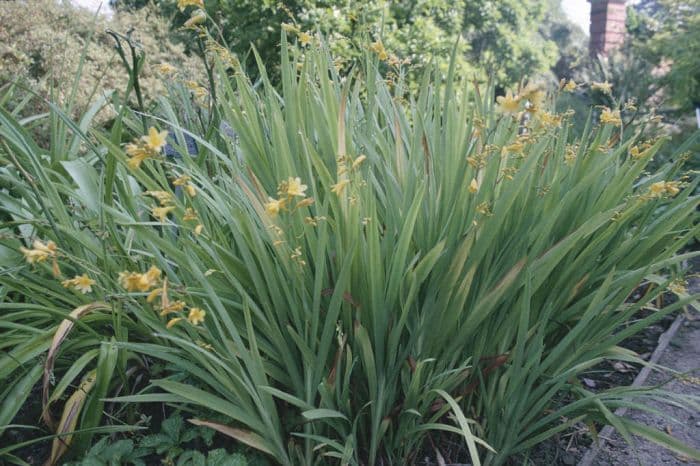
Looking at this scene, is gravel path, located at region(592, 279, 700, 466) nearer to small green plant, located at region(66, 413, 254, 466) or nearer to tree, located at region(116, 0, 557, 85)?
small green plant, located at region(66, 413, 254, 466)

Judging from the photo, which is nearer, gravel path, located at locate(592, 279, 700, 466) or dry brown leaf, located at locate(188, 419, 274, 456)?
dry brown leaf, located at locate(188, 419, 274, 456)

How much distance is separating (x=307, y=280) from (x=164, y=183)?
46 cm

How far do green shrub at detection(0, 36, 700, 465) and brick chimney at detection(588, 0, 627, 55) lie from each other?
14351mm

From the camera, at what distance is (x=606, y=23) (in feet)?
45.6

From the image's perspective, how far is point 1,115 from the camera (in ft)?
4.33

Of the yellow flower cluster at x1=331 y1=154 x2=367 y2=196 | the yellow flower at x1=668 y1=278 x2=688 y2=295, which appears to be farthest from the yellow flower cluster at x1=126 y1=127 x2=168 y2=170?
the yellow flower at x1=668 y1=278 x2=688 y2=295

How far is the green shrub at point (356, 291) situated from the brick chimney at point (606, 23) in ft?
47.1

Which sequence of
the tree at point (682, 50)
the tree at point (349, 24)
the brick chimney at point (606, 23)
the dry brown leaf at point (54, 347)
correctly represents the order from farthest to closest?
the brick chimney at point (606, 23) < the tree at point (682, 50) < the tree at point (349, 24) < the dry brown leaf at point (54, 347)

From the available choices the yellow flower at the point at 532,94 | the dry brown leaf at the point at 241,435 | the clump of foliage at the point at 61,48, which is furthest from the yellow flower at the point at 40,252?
the clump of foliage at the point at 61,48

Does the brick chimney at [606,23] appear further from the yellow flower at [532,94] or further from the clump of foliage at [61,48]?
the yellow flower at [532,94]

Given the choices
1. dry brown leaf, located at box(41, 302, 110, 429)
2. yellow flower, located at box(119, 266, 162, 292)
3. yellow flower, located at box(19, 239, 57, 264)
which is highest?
yellow flower, located at box(19, 239, 57, 264)

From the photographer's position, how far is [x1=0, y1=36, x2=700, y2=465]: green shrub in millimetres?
1144

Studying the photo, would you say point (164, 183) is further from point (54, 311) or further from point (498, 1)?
point (498, 1)

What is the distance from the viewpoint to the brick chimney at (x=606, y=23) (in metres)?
13.9
